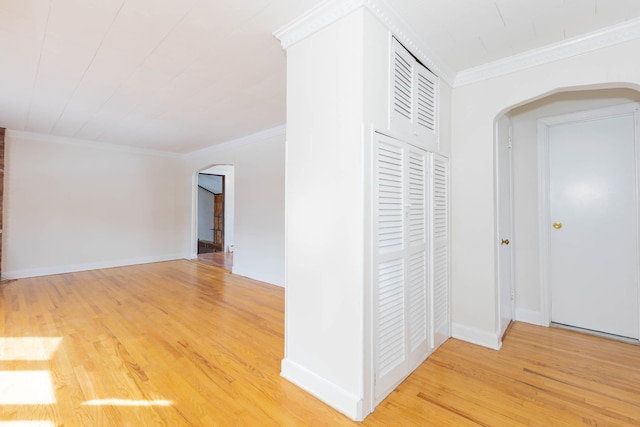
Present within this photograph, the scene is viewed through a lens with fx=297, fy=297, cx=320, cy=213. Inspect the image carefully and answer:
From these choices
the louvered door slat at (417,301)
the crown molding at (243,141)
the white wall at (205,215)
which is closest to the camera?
the louvered door slat at (417,301)

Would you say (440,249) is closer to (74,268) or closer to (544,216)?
(544,216)

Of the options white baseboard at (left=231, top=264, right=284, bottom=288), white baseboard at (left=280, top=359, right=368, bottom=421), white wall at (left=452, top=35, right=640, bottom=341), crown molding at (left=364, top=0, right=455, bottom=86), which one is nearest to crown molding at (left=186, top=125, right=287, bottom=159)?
white baseboard at (left=231, top=264, right=284, bottom=288)

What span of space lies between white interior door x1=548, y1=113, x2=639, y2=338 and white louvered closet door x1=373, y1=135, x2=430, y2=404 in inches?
63.1

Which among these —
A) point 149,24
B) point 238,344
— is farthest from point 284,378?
point 149,24

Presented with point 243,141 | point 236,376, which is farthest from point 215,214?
point 236,376

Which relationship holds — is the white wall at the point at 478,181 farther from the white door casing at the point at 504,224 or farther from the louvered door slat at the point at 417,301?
the louvered door slat at the point at 417,301

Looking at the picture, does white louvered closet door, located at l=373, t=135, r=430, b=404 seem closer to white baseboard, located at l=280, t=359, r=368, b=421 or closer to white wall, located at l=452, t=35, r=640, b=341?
white baseboard, located at l=280, t=359, r=368, b=421

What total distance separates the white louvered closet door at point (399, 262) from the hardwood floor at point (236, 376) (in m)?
0.17

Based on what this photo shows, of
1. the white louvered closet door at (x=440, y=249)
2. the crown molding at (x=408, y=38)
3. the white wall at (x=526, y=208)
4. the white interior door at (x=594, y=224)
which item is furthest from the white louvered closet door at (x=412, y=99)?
the white interior door at (x=594, y=224)

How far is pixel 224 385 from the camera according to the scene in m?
1.92

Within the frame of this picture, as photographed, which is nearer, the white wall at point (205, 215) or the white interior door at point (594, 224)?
the white interior door at point (594, 224)

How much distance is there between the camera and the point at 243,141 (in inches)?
202

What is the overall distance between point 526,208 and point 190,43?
3.35 metres

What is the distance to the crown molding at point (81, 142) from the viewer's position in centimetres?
473
